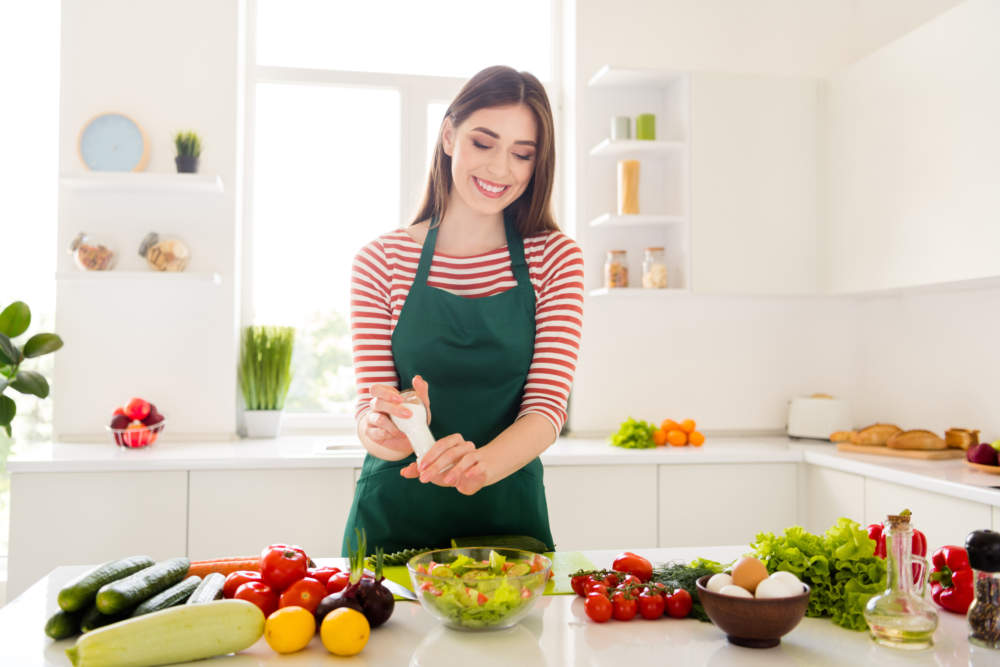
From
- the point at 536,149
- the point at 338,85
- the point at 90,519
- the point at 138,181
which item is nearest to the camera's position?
the point at 536,149

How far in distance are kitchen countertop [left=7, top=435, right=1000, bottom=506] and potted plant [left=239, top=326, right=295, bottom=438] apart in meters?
0.10

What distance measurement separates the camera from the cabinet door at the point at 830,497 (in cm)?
282

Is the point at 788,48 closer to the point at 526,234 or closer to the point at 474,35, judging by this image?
the point at 474,35

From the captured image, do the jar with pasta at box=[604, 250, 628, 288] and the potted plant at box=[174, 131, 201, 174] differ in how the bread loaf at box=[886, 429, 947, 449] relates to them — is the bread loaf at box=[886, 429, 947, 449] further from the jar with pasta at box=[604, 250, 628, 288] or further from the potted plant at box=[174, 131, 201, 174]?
the potted plant at box=[174, 131, 201, 174]

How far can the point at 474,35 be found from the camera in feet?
12.4

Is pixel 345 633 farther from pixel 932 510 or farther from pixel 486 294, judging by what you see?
pixel 932 510

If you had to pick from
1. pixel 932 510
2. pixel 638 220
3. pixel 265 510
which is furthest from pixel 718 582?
pixel 638 220

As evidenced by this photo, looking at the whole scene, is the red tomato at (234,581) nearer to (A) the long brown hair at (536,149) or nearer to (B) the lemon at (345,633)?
(B) the lemon at (345,633)

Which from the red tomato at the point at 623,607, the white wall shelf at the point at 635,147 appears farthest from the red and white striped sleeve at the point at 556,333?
the white wall shelf at the point at 635,147

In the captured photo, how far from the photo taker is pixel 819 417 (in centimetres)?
341

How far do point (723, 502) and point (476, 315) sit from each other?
178 centimetres

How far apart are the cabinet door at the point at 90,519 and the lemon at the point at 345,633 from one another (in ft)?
6.16

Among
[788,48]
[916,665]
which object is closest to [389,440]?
[916,665]

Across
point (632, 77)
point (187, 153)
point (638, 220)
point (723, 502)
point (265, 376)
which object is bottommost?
point (723, 502)
